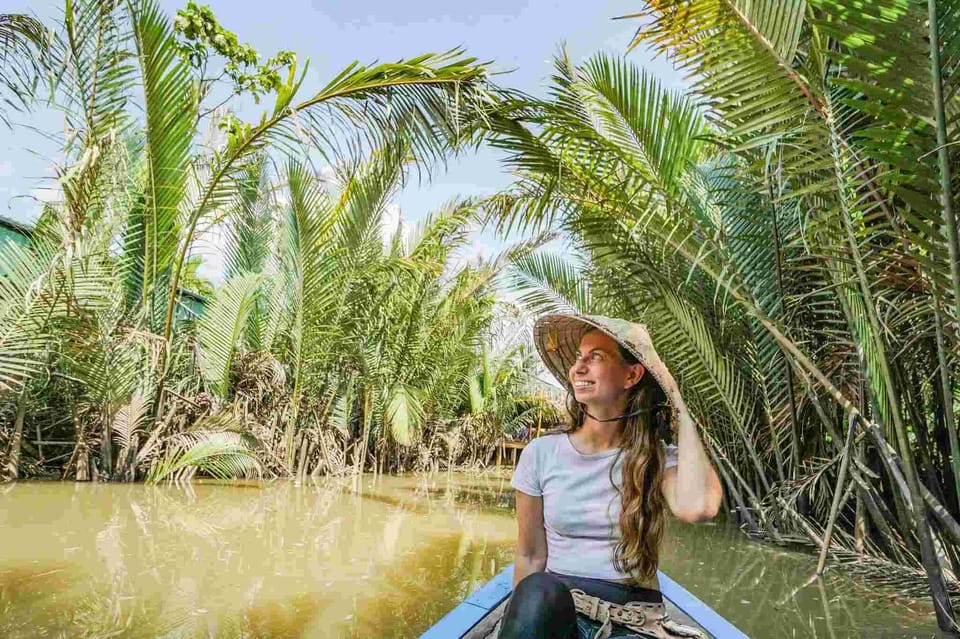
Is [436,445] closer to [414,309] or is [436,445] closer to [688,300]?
[414,309]

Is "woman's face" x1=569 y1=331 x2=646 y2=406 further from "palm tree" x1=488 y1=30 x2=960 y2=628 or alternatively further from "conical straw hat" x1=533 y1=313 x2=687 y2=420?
"palm tree" x1=488 y1=30 x2=960 y2=628

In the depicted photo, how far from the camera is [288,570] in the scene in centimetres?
411

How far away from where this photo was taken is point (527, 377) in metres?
13.3

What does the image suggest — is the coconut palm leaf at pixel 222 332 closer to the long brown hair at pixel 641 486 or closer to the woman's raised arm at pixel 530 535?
the woman's raised arm at pixel 530 535

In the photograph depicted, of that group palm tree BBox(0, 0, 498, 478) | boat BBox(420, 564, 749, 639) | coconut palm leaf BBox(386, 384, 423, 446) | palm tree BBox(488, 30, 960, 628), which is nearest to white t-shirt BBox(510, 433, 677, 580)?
boat BBox(420, 564, 749, 639)

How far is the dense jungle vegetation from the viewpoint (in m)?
3.01

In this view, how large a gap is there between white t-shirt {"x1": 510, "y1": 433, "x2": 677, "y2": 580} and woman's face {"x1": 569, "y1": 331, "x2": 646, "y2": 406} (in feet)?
0.48

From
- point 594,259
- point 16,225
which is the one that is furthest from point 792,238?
point 16,225

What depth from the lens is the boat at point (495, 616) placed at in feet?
6.62

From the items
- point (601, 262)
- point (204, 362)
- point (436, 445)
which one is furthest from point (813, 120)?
point (436, 445)

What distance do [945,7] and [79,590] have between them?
4.30 metres

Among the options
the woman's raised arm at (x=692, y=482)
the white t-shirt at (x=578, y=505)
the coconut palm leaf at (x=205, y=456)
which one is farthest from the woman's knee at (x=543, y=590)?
the coconut palm leaf at (x=205, y=456)

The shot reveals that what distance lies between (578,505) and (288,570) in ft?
9.56

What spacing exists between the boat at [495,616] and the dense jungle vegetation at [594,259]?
1.32 metres
